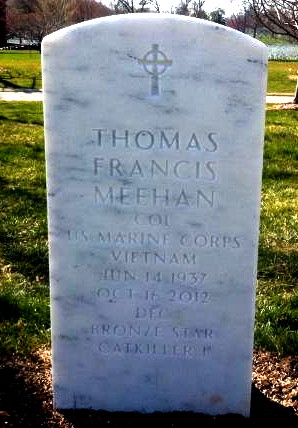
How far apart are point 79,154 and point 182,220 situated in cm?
52

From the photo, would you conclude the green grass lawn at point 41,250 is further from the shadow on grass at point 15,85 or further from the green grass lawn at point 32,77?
the green grass lawn at point 32,77

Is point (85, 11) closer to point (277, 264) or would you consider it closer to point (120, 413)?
point (277, 264)

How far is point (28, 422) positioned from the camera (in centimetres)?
271

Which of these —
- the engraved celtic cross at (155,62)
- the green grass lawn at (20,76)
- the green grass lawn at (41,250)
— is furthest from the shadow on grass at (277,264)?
the green grass lawn at (20,76)

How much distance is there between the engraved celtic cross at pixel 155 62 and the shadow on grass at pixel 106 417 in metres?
1.56

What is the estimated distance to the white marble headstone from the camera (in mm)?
2365

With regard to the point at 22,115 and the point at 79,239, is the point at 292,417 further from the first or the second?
A: the point at 22,115

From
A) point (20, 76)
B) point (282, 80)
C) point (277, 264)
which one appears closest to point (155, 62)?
point (277, 264)

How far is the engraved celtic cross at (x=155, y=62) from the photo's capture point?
234 cm

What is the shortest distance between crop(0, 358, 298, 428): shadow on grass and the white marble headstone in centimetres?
5

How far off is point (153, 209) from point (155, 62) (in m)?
0.61

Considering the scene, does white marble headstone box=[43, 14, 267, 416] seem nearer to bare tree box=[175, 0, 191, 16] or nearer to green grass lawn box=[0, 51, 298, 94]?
green grass lawn box=[0, 51, 298, 94]

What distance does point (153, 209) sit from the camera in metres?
2.56

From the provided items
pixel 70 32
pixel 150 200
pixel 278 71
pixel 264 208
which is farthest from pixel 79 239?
pixel 278 71
